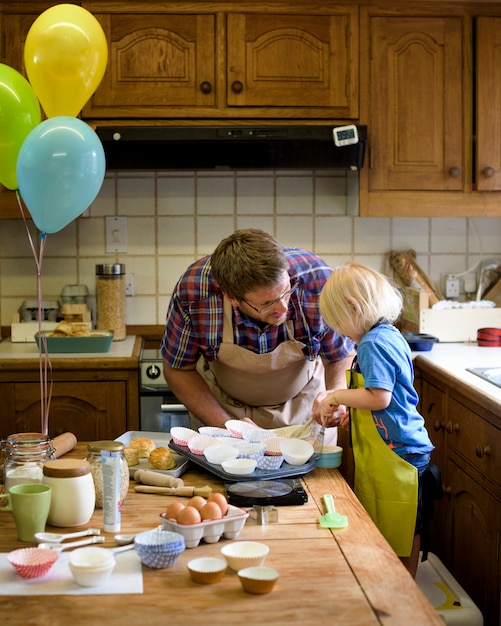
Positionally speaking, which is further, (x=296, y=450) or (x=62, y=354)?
(x=62, y=354)

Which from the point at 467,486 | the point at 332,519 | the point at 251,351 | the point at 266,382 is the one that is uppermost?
the point at 251,351

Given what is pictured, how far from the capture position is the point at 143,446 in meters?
1.89

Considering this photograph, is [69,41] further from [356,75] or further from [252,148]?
[356,75]

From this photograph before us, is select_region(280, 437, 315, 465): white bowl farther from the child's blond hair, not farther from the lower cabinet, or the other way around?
the lower cabinet

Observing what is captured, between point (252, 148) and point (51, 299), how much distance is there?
1.15 m

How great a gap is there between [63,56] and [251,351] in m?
0.95

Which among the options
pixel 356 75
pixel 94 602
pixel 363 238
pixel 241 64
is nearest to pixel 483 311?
pixel 363 238

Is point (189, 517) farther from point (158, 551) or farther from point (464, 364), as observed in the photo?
point (464, 364)

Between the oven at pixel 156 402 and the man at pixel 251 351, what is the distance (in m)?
0.57

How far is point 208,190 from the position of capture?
3727 millimetres

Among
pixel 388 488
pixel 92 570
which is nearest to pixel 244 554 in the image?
pixel 92 570

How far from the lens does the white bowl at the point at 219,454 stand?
70.8 inches

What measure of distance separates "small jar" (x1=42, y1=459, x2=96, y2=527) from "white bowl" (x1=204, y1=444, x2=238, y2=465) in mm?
353

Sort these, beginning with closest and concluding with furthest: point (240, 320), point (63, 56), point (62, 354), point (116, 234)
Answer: point (63, 56), point (240, 320), point (62, 354), point (116, 234)
